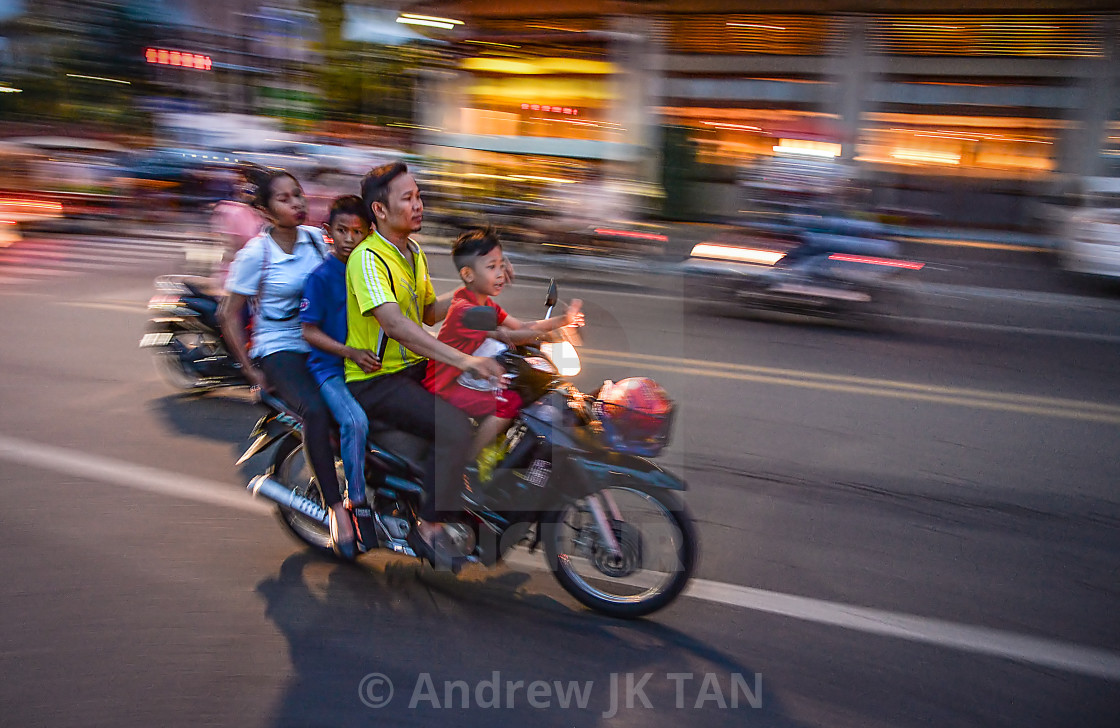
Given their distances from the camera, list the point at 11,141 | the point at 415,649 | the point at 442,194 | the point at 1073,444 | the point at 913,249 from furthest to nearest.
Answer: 1. the point at 11,141
2. the point at 913,249
3. the point at 442,194
4. the point at 1073,444
5. the point at 415,649

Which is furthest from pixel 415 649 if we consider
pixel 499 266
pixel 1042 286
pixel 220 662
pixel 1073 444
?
pixel 1042 286

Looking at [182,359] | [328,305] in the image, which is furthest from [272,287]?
[182,359]

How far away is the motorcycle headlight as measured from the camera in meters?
3.50

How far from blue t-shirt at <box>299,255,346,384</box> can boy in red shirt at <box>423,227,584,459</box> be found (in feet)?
1.61

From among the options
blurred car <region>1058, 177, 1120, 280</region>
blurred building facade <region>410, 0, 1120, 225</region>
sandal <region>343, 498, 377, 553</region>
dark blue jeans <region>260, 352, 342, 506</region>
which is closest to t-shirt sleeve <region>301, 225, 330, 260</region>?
dark blue jeans <region>260, 352, 342, 506</region>

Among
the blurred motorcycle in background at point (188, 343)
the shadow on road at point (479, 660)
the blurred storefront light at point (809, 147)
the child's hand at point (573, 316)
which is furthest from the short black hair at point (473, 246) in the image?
the blurred storefront light at point (809, 147)

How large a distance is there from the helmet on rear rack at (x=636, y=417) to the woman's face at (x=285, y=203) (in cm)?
170

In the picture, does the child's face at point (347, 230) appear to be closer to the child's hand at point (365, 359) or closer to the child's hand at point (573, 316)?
the child's hand at point (365, 359)

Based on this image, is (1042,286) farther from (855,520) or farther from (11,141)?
(11,141)

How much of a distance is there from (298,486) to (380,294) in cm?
132

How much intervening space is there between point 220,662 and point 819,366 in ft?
18.6

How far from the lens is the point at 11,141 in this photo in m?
18.5

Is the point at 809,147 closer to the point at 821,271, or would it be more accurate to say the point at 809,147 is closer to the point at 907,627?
the point at 821,271

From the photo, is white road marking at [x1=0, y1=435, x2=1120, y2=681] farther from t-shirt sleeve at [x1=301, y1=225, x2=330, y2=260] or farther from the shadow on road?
t-shirt sleeve at [x1=301, y1=225, x2=330, y2=260]
